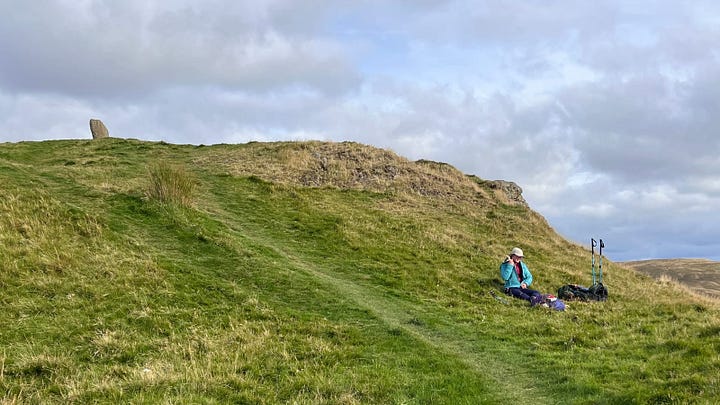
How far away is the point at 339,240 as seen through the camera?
23781mm

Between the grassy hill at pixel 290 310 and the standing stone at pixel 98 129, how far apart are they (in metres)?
25.2

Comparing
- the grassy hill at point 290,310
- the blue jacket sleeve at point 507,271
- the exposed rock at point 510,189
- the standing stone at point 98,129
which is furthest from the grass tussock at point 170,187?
the standing stone at point 98,129

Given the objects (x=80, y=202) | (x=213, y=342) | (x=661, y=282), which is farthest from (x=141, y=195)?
(x=661, y=282)

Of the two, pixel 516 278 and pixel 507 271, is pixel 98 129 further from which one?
pixel 516 278

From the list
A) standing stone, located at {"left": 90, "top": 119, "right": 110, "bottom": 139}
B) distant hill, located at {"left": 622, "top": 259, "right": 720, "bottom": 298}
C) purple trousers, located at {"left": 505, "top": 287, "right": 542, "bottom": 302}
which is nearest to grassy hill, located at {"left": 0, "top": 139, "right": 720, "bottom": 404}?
purple trousers, located at {"left": 505, "top": 287, "right": 542, "bottom": 302}

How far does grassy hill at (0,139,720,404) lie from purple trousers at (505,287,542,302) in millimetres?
721

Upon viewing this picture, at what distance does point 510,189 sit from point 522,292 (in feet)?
82.6

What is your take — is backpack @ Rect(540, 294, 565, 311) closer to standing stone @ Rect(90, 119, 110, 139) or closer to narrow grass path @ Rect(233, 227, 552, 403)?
narrow grass path @ Rect(233, 227, 552, 403)

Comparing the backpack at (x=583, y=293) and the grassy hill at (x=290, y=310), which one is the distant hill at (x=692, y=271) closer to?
the grassy hill at (x=290, y=310)

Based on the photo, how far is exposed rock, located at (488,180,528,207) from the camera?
42375 millimetres

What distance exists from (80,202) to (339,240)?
1097 cm

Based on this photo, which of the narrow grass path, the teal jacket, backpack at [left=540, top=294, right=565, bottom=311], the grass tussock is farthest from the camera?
the grass tussock

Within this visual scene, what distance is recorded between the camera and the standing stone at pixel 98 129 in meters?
52.9

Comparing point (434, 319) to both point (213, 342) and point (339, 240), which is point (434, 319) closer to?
point (213, 342)
